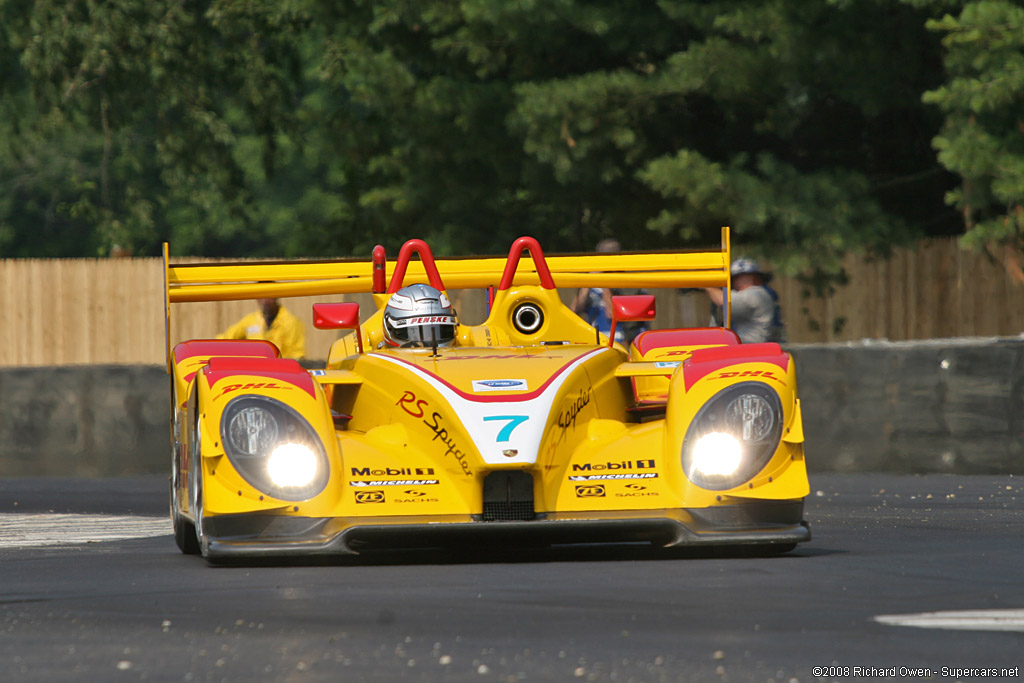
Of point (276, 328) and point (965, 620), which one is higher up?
point (276, 328)

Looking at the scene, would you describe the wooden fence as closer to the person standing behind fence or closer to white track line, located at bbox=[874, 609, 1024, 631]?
the person standing behind fence

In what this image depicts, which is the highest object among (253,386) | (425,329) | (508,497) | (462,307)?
(462,307)

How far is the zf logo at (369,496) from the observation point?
30.0 ft

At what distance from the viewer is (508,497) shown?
916cm

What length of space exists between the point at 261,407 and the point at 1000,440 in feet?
27.0

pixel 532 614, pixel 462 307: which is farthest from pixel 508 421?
pixel 462 307

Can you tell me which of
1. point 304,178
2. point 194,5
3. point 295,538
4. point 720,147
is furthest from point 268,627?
point 304,178

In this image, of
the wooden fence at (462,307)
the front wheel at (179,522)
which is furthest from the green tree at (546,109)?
the front wheel at (179,522)

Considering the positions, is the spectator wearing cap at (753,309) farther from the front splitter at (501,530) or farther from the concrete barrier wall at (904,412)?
the front splitter at (501,530)

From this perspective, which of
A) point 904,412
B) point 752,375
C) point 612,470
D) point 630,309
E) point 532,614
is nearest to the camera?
point 532,614

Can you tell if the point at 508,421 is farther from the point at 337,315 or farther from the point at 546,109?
the point at 546,109

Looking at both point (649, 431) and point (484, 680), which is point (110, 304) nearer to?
point (649, 431)

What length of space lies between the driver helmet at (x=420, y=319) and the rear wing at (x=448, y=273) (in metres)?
0.61

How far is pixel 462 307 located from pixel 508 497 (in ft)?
50.1
